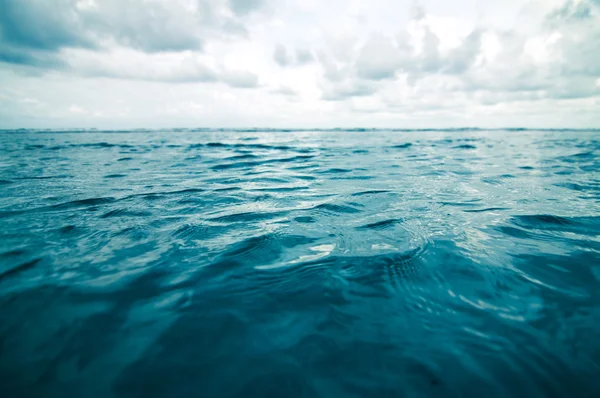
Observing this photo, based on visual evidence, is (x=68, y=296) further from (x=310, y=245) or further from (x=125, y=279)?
(x=310, y=245)

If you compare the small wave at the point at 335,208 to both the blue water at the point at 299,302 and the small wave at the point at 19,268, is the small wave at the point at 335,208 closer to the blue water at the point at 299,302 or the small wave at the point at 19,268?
the blue water at the point at 299,302

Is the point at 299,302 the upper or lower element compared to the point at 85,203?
lower

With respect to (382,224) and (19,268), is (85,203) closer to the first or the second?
(19,268)

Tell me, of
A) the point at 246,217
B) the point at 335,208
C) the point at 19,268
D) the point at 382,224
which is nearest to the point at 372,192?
the point at 335,208

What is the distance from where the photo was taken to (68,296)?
2.78 m

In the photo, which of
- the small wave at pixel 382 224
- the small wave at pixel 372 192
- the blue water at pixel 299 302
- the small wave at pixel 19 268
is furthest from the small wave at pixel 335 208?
the small wave at pixel 19 268

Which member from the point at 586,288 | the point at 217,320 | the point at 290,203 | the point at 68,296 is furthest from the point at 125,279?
the point at 586,288

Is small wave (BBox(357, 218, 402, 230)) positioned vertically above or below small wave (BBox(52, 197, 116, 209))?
below

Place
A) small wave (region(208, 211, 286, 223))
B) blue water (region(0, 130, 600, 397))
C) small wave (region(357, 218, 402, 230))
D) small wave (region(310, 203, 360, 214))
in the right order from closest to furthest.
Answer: blue water (region(0, 130, 600, 397)) < small wave (region(357, 218, 402, 230)) < small wave (region(208, 211, 286, 223)) < small wave (region(310, 203, 360, 214))

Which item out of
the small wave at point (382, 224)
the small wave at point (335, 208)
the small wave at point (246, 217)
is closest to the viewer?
the small wave at point (382, 224)

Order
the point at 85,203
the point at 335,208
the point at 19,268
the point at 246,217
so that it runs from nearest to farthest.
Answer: the point at 19,268
the point at 246,217
the point at 335,208
the point at 85,203

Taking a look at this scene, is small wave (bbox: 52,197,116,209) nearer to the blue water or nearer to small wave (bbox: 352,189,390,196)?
the blue water

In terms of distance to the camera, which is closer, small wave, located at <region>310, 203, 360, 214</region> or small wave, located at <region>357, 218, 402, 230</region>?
small wave, located at <region>357, 218, 402, 230</region>

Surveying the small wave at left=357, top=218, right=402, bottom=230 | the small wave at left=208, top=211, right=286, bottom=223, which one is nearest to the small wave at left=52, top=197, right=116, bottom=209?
the small wave at left=208, top=211, right=286, bottom=223
